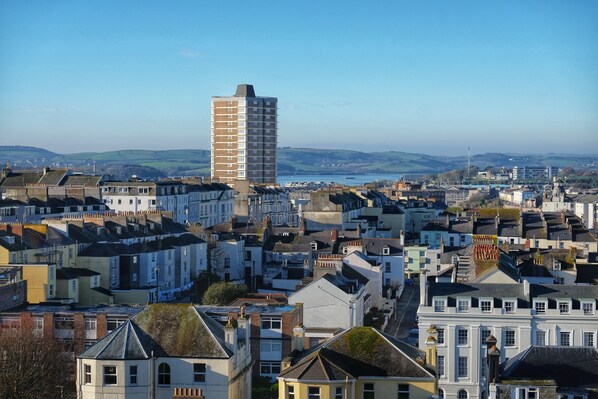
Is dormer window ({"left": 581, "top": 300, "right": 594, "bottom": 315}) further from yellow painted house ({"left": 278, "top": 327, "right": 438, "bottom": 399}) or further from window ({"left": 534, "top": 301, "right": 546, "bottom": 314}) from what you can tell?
yellow painted house ({"left": 278, "top": 327, "right": 438, "bottom": 399})

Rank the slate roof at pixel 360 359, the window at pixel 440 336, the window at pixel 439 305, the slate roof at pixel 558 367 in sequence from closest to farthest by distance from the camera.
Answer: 1. the slate roof at pixel 360 359
2. the slate roof at pixel 558 367
3. the window at pixel 440 336
4. the window at pixel 439 305

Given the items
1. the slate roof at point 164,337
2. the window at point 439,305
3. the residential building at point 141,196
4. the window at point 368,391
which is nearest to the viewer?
the window at point 368,391

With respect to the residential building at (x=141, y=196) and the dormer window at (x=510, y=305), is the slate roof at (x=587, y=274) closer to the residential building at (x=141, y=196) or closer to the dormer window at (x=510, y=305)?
the dormer window at (x=510, y=305)

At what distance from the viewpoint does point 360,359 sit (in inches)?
1054

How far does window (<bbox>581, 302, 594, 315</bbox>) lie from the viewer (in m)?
40.8

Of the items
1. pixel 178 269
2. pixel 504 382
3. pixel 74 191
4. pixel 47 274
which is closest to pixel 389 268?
pixel 178 269

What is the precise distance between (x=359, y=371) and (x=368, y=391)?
0.52m

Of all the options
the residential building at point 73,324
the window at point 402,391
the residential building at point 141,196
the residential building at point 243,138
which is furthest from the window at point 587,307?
the residential building at point 243,138

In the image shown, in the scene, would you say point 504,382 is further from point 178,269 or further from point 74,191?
point 74,191

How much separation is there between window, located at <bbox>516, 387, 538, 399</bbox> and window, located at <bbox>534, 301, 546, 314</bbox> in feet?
49.7

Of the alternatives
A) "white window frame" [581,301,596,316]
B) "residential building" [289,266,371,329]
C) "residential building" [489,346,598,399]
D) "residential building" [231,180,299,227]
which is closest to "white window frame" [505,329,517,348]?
"white window frame" [581,301,596,316]

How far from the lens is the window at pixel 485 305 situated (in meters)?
40.8

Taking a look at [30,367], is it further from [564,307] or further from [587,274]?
[587,274]

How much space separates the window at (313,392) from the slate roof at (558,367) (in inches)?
179
